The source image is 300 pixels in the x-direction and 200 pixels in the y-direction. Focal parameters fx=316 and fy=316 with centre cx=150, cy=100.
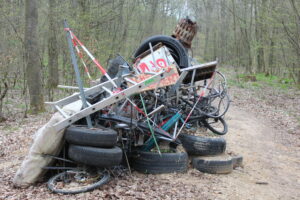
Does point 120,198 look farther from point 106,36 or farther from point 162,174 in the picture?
point 106,36

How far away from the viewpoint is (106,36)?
17.1 meters

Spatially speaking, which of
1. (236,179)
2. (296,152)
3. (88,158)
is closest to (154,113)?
(88,158)

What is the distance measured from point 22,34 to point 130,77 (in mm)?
7554

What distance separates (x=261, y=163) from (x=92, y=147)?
14.0 ft

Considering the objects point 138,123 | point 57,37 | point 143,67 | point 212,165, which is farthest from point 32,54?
point 212,165

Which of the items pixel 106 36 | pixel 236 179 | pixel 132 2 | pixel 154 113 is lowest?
pixel 236 179

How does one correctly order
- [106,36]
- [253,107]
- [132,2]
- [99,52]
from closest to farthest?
1. [99,52]
2. [253,107]
3. [106,36]
4. [132,2]

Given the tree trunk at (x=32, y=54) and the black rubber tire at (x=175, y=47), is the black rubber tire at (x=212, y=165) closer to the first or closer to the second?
the black rubber tire at (x=175, y=47)

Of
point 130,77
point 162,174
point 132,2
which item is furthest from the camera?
point 132,2

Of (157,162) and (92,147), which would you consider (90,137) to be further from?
(157,162)

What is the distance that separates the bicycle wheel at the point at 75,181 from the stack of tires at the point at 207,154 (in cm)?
197

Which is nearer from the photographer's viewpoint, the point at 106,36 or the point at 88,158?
the point at 88,158

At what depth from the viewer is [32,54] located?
11391 mm

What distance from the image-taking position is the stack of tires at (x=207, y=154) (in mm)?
6082
